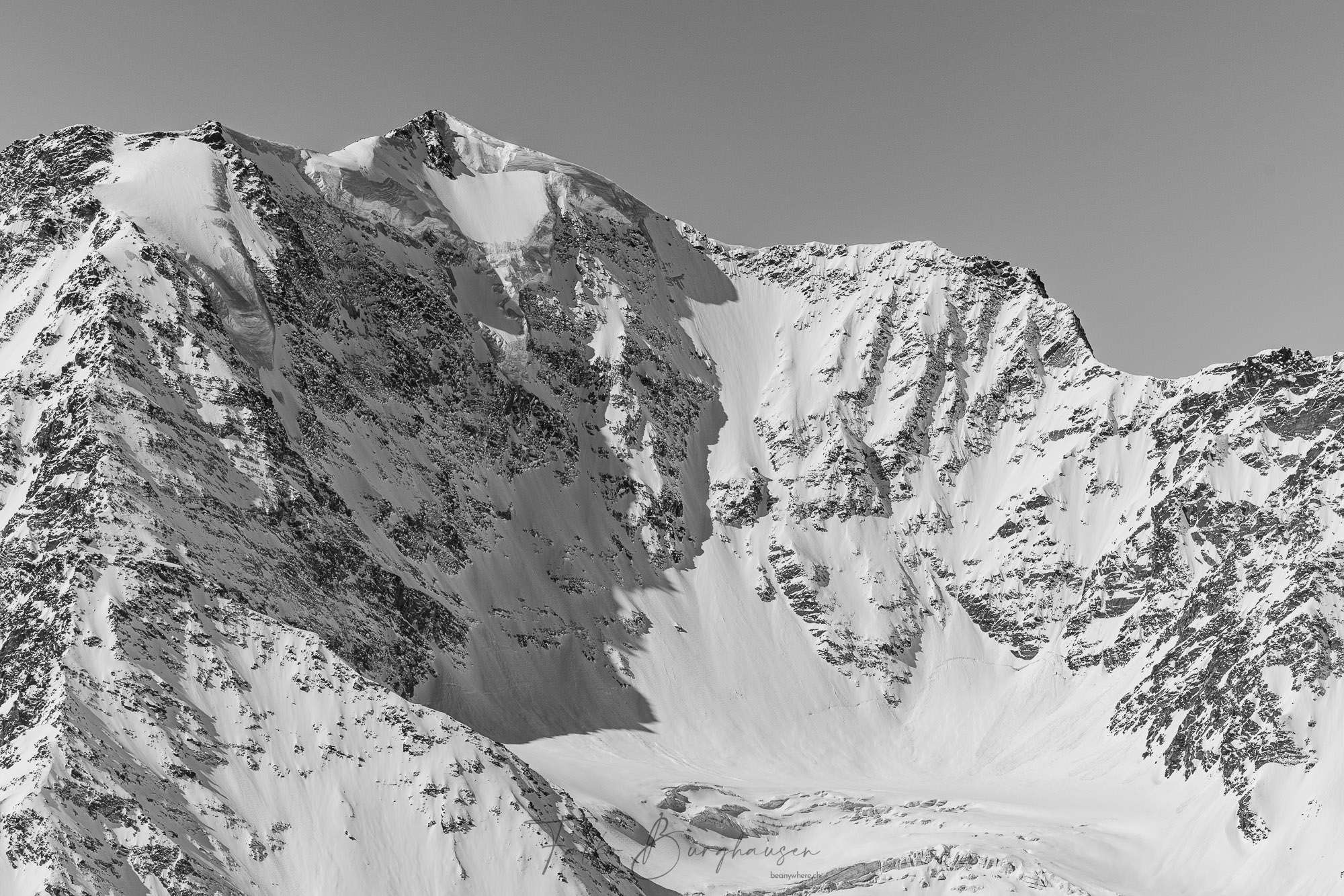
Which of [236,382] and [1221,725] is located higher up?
[236,382]

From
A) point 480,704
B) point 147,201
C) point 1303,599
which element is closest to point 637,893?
point 480,704

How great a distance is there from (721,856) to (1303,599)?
81716mm

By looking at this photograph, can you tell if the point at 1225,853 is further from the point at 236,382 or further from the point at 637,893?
the point at 236,382

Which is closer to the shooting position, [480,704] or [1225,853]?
[1225,853]

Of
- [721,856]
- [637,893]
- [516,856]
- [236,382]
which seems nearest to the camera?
[516,856]

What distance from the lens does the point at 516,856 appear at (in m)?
126

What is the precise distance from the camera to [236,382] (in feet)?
574

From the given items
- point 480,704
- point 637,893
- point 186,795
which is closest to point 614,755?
point 480,704

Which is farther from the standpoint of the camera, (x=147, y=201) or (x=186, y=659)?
(x=147, y=201)

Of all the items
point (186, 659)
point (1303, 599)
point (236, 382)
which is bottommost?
point (186, 659)

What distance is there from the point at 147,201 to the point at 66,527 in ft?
240

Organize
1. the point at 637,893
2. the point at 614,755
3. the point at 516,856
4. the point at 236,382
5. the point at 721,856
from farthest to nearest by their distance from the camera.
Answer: the point at 614,755 → the point at 236,382 → the point at 721,856 → the point at 637,893 → the point at 516,856

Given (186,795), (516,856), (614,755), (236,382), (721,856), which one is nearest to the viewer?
(186,795)

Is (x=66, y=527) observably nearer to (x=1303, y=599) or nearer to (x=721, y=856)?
(x=721, y=856)
